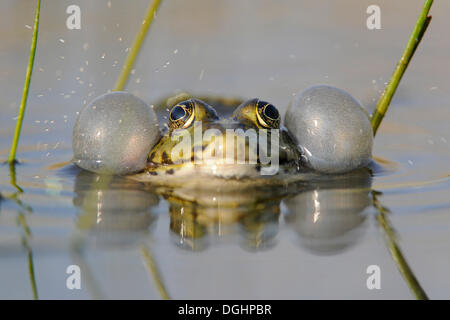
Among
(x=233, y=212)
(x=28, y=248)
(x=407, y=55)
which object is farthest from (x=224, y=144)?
(x=28, y=248)

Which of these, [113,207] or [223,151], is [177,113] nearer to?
[223,151]

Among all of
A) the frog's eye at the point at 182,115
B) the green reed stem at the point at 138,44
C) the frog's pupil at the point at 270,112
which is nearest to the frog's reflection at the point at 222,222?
the frog's eye at the point at 182,115

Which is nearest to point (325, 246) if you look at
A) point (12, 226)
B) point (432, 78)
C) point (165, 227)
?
point (165, 227)

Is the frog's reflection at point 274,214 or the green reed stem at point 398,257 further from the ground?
the frog's reflection at point 274,214

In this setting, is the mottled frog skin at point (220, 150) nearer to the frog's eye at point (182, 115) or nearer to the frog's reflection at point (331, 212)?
the frog's eye at point (182, 115)

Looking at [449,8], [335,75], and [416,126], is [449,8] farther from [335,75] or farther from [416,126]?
[416,126]

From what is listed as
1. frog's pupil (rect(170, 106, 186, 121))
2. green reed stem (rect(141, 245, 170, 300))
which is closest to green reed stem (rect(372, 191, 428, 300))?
green reed stem (rect(141, 245, 170, 300))
